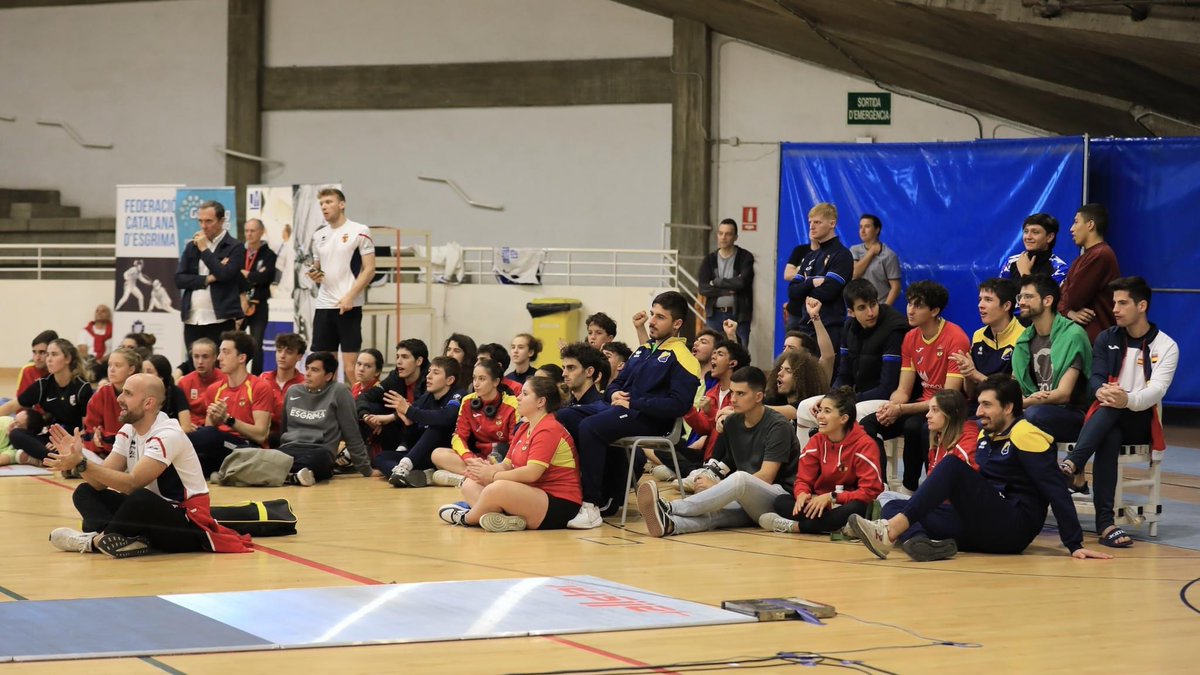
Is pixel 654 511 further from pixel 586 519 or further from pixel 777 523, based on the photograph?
pixel 777 523

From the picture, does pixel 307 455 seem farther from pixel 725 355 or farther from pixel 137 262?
pixel 137 262

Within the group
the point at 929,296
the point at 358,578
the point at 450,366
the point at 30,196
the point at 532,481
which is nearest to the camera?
the point at 358,578

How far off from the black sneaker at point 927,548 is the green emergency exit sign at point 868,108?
11229mm

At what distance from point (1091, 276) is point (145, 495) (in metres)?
5.88

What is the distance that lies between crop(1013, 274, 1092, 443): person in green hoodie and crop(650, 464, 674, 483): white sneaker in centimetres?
268

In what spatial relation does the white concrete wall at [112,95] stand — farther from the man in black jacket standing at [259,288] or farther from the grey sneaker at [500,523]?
the grey sneaker at [500,523]

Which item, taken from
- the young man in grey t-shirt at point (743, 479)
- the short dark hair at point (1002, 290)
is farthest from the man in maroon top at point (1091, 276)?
the young man in grey t-shirt at point (743, 479)

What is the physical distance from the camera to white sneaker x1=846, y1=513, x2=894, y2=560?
22.7ft

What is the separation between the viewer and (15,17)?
22.9 m

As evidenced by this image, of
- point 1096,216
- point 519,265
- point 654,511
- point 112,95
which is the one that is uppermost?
point 112,95

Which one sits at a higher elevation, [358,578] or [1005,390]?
[1005,390]

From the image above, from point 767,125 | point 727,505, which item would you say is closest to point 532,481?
point 727,505

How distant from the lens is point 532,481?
785 cm

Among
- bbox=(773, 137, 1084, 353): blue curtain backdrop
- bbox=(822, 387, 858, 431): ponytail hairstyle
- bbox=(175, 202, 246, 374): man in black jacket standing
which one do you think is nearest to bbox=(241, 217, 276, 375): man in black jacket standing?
bbox=(175, 202, 246, 374): man in black jacket standing
